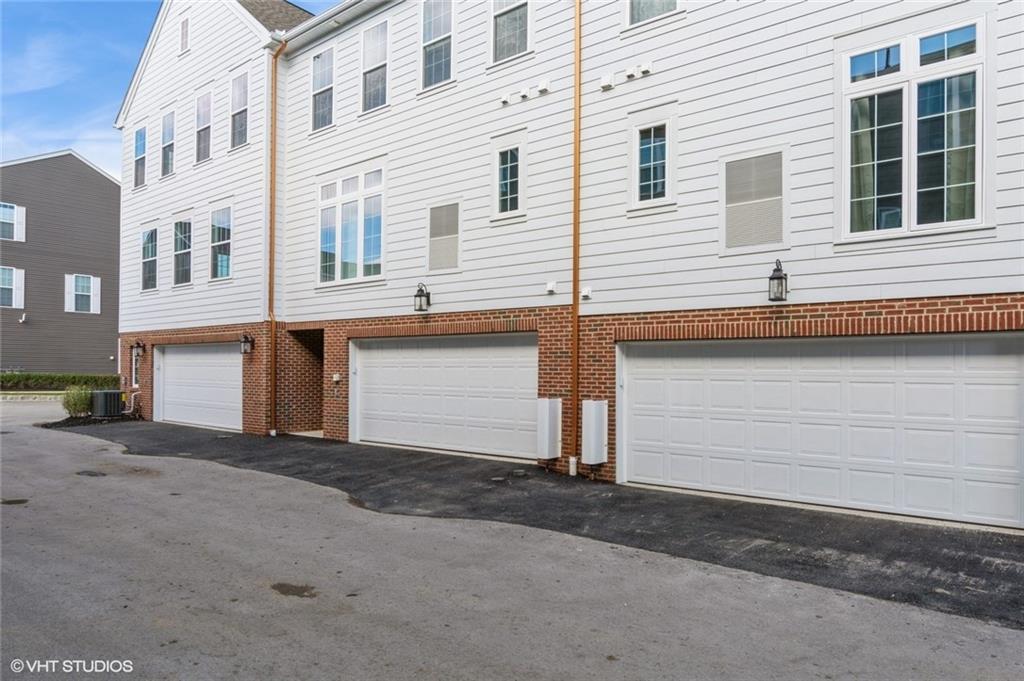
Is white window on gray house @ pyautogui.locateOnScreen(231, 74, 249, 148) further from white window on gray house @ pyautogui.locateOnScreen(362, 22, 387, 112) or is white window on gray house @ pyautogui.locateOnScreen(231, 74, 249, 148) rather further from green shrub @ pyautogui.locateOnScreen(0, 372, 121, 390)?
green shrub @ pyautogui.locateOnScreen(0, 372, 121, 390)

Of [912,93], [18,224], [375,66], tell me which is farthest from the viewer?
[18,224]

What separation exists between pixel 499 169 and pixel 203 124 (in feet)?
32.7

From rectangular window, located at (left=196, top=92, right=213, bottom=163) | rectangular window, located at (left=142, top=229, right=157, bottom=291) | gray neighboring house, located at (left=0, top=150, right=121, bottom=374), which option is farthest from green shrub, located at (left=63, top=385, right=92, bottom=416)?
gray neighboring house, located at (left=0, top=150, right=121, bottom=374)

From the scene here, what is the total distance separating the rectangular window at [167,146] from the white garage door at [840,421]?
14.7 metres

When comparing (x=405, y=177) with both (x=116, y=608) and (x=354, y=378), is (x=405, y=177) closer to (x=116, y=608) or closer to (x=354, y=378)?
(x=354, y=378)

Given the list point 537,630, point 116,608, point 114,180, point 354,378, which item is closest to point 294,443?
point 354,378

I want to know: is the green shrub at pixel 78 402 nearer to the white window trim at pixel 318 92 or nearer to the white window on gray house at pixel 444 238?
the white window trim at pixel 318 92

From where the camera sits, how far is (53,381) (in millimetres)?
27641

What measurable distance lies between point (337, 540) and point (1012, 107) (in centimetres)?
806

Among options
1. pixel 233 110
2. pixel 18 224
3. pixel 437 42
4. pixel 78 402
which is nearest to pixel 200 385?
pixel 78 402

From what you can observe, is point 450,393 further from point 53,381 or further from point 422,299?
point 53,381

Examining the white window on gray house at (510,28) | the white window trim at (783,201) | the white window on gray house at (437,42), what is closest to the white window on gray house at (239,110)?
the white window on gray house at (437,42)

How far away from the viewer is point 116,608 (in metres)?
4.70

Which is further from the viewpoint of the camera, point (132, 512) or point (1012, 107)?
point (132, 512)
